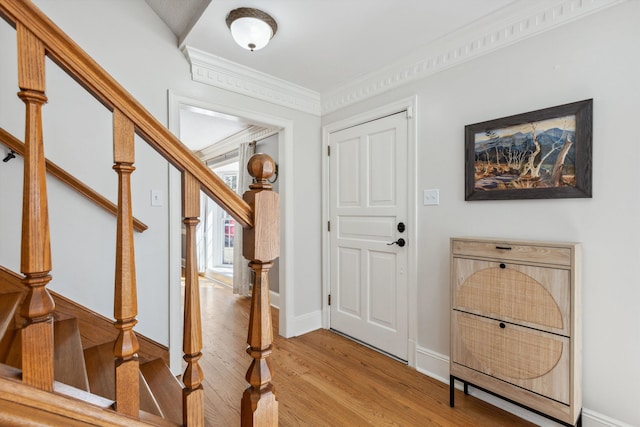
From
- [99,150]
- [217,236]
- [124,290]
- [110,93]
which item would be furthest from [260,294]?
[217,236]

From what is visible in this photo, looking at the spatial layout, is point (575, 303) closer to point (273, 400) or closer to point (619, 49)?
point (619, 49)

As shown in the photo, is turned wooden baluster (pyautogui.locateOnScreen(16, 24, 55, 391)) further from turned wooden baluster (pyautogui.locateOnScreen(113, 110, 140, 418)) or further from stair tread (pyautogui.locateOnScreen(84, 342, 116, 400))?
stair tread (pyautogui.locateOnScreen(84, 342, 116, 400))

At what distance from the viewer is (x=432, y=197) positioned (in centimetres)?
223

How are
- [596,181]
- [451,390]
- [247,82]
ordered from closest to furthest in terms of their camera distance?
[596,181] < [451,390] < [247,82]

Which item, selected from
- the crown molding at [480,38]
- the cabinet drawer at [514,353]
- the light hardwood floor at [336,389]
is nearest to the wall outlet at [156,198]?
the light hardwood floor at [336,389]

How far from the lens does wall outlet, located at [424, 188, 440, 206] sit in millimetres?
2201

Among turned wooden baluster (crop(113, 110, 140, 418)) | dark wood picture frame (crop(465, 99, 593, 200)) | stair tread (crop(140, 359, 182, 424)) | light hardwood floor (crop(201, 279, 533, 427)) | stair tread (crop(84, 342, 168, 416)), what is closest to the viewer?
turned wooden baluster (crop(113, 110, 140, 418))

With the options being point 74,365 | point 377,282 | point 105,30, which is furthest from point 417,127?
point 74,365

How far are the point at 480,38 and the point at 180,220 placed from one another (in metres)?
2.41

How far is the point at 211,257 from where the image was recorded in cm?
586

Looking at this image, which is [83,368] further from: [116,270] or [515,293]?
[515,293]

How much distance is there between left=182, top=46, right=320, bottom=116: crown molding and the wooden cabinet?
6.36 feet

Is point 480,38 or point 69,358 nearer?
point 69,358

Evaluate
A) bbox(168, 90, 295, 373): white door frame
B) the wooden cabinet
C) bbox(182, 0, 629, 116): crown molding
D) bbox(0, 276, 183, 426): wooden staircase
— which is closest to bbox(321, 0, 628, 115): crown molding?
bbox(182, 0, 629, 116): crown molding
